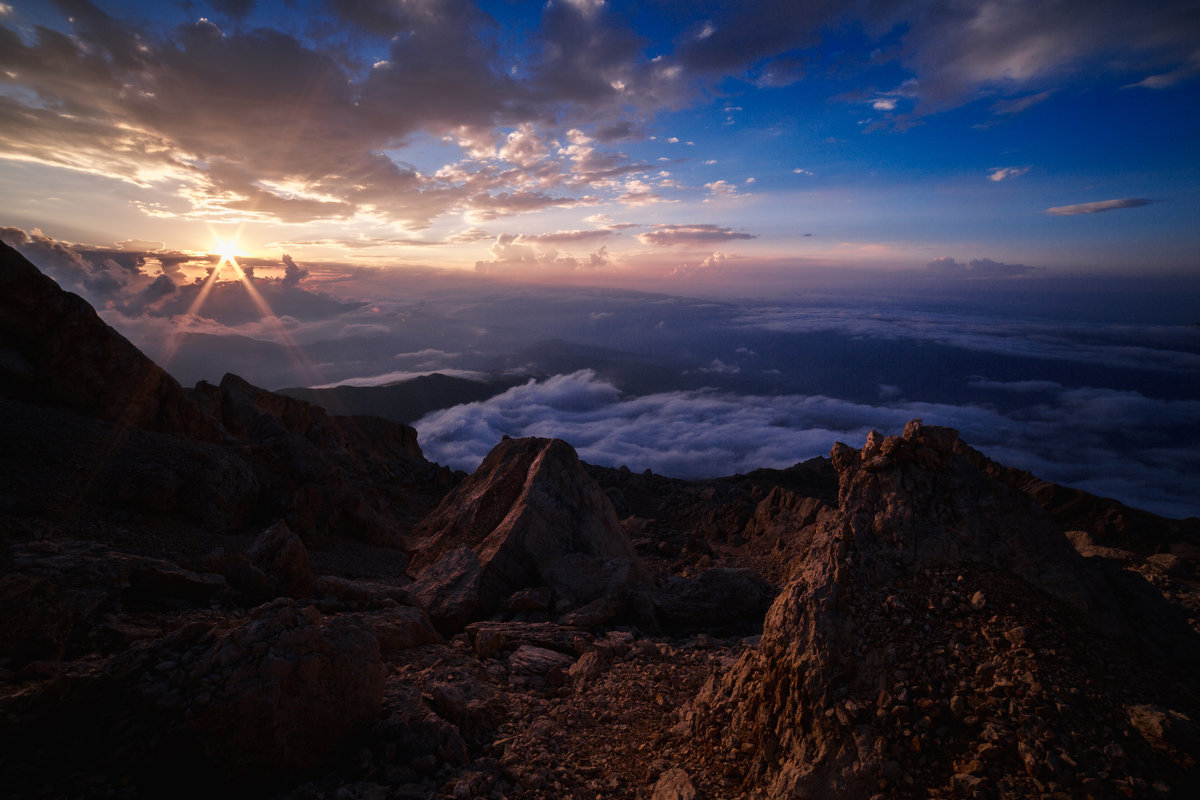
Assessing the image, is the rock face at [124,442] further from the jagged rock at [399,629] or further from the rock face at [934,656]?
the rock face at [934,656]

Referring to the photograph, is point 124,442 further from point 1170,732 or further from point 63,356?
point 1170,732

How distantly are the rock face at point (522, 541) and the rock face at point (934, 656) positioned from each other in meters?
7.36

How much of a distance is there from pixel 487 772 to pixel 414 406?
16517 cm

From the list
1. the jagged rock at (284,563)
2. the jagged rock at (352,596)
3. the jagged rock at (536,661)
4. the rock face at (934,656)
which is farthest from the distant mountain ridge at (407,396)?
the rock face at (934,656)

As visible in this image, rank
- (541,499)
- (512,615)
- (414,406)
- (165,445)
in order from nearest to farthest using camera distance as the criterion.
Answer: (512,615)
(541,499)
(165,445)
(414,406)

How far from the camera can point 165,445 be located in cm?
1822

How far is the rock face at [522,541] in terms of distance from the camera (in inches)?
518

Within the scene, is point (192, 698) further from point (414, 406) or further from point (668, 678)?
point (414, 406)

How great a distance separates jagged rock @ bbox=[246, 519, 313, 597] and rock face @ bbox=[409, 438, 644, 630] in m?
2.51

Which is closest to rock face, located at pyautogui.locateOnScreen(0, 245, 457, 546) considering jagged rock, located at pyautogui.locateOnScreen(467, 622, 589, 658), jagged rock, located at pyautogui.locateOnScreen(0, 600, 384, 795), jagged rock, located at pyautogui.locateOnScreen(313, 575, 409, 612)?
jagged rock, located at pyautogui.locateOnScreen(313, 575, 409, 612)

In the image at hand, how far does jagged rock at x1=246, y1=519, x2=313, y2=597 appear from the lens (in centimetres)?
1112

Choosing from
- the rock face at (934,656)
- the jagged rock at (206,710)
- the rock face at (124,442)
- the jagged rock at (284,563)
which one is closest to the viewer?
the rock face at (934,656)

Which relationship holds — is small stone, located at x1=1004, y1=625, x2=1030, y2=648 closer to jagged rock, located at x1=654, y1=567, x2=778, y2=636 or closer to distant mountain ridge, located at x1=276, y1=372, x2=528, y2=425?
jagged rock, located at x1=654, y1=567, x2=778, y2=636

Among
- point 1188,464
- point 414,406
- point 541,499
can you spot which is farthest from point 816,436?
point 541,499
